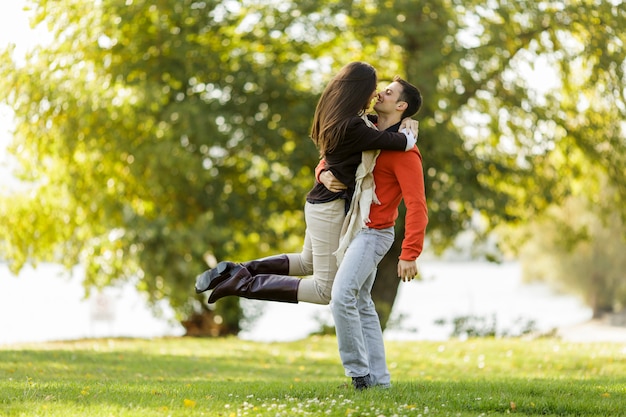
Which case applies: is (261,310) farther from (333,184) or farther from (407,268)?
(407,268)

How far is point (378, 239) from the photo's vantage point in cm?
525

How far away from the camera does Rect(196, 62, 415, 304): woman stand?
17.0 ft

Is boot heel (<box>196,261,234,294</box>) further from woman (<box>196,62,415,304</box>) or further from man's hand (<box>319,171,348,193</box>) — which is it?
man's hand (<box>319,171,348,193</box>)

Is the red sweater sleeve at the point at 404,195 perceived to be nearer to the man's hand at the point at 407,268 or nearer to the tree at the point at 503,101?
the man's hand at the point at 407,268

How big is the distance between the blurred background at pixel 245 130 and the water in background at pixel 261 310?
0.16 metres

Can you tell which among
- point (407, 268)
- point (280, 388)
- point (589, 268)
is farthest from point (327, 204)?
point (589, 268)

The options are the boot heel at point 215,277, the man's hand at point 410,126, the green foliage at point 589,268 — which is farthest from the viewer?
the green foliage at point 589,268

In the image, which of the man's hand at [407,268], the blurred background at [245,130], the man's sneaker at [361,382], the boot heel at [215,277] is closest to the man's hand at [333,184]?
the man's hand at [407,268]

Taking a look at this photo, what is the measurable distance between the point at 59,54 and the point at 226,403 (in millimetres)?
11273

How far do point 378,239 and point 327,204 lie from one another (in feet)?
1.28

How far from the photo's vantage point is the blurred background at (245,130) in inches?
571

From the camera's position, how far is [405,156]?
5.22 metres

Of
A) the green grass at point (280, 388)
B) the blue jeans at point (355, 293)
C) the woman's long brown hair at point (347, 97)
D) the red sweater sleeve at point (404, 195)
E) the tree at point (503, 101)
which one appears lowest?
the green grass at point (280, 388)

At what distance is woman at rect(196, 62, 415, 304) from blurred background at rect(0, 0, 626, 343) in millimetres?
8808
